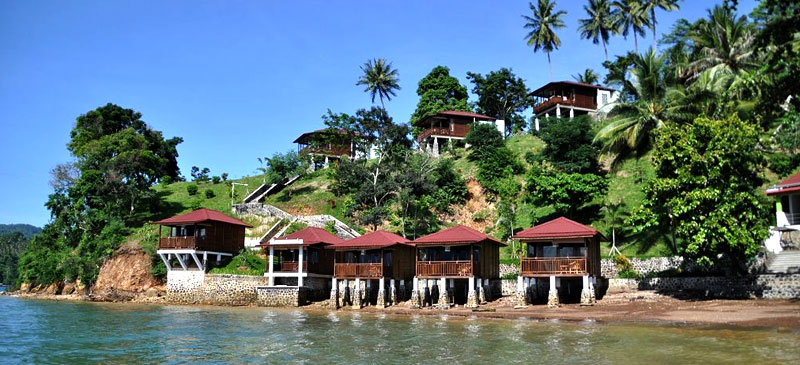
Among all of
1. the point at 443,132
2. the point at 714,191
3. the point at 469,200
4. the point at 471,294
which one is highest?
the point at 443,132

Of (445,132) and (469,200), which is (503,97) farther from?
(469,200)

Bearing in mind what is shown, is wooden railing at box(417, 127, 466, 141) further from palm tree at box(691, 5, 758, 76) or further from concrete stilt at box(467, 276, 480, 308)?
concrete stilt at box(467, 276, 480, 308)

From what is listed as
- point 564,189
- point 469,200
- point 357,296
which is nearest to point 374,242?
point 357,296

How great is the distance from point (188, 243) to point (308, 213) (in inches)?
566

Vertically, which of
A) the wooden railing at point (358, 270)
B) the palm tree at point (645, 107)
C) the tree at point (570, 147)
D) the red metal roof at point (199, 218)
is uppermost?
the palm tree at point (645, 107)

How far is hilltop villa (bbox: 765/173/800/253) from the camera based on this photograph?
33.5 meters

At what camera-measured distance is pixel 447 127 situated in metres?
68.5

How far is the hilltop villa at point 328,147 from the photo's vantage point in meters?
66.2

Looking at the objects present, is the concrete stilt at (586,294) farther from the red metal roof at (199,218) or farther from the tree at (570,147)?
the red metal roof at (199,218)

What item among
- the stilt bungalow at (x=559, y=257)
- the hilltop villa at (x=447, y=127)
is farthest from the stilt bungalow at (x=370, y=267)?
the hilltop villa at (x=447, y=127)

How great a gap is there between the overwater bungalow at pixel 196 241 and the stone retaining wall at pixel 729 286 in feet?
95.3

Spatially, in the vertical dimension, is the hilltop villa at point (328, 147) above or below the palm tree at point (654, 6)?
below

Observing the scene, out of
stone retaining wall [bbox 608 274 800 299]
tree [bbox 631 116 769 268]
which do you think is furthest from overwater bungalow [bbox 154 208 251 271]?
tree [bbox 631 116 769 268]

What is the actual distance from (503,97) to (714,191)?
47.2 m
